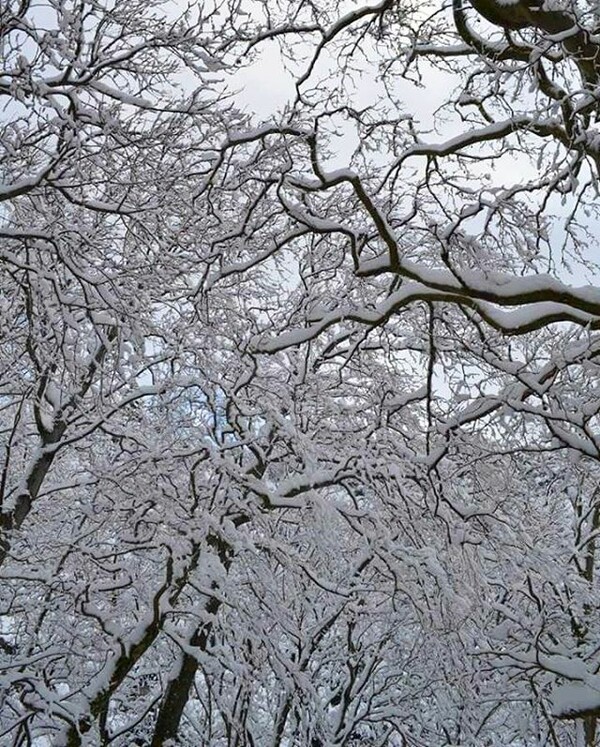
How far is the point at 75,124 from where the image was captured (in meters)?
4.50

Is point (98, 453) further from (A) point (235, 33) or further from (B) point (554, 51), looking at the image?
(B) point (554, 51)

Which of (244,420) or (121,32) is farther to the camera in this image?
(244,420)

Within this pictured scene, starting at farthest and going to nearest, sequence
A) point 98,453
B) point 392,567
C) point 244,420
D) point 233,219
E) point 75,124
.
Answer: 1. point 98,453
2. point 233,219
3. point 244,420
4. point 392,567
5. point 75,124

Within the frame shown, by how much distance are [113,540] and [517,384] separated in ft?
18.2

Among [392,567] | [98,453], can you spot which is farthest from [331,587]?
[98,453]

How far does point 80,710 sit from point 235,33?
218 inches

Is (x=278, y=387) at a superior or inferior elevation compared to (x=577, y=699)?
superior

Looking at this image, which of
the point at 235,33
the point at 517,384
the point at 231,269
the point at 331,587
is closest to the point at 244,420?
the point at 331,587

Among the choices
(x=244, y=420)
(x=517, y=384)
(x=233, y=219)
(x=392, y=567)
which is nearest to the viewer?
A: (x=517, y=384)

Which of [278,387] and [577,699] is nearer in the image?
[577,699]

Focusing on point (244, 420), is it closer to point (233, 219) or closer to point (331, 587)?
point (331, 587)

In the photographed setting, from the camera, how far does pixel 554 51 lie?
15.1 ft

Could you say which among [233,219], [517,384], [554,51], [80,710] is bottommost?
[80,710]

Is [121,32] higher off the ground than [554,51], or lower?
lower
